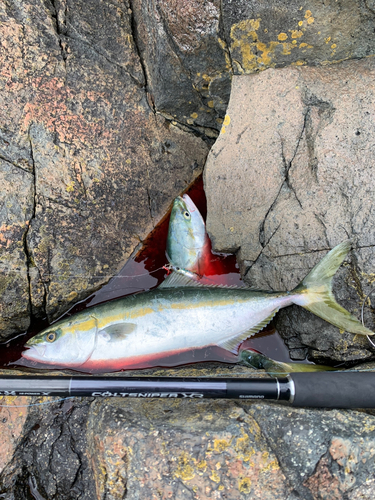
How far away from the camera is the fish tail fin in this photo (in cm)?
242

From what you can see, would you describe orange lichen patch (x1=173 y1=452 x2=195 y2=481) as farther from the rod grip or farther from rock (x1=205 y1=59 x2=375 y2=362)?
rock (x1=205 y1=59 x2=375 y2=362)

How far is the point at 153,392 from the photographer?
6.82ft

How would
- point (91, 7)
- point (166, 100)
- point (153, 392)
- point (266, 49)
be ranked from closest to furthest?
point (153, 392)
point (266, 49)
point (91, 7)
point (166, 100)

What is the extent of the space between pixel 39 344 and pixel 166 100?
2100 millimetres

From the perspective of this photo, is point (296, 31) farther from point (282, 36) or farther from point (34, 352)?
point (34, 352)

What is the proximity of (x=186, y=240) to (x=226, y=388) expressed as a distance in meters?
1.35

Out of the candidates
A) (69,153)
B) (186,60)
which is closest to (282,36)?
(186,60)

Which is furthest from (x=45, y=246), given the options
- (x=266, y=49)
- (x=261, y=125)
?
(x=266, y=49)

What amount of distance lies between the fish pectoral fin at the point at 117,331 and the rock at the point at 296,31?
2056 millimetres

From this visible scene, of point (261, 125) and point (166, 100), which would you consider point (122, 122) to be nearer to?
point (166, 100)

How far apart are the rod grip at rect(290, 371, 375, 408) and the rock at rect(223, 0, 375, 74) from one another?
211cm

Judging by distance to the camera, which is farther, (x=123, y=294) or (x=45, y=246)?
(x=123, y=294)

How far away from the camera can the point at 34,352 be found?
279 cm

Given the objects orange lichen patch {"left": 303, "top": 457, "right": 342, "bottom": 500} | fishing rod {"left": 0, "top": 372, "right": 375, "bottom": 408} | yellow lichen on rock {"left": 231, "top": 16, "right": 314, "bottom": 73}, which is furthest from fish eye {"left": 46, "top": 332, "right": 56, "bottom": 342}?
yellow lichen on rock {"left": 231, "top": 16, "right": 314, "bottom": 73}
